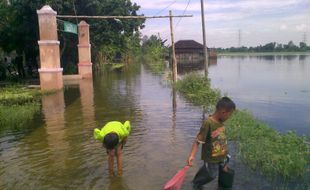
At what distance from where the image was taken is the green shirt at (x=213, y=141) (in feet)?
17.2

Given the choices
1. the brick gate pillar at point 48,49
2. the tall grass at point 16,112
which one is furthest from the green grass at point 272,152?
the brick gate pillar at point 48,49

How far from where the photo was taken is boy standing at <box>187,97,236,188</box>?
5164 mm

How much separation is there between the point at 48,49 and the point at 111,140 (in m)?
14.3

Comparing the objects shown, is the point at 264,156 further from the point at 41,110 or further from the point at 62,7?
the point at 62,7

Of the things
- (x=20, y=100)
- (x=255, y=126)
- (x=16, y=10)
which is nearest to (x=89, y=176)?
(x=255, y=126)

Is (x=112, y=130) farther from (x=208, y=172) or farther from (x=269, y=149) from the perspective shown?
(x=269, y=149)

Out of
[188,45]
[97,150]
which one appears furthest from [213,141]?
[188,45]

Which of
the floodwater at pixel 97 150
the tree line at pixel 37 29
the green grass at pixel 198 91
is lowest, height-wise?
the floodwater at pixel 97 150

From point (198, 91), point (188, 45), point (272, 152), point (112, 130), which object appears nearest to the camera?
point (112, 130)

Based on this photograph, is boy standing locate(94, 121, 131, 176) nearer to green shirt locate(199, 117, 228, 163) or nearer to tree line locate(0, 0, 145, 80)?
green shirt locate(199, 117, 228, 163)

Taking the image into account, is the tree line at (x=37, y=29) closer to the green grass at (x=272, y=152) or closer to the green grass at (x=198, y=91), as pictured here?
the green grass at (x=198, y=91)

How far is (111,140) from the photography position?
19.0ft

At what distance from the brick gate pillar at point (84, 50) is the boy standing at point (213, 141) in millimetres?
23160

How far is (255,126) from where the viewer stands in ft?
31.3
